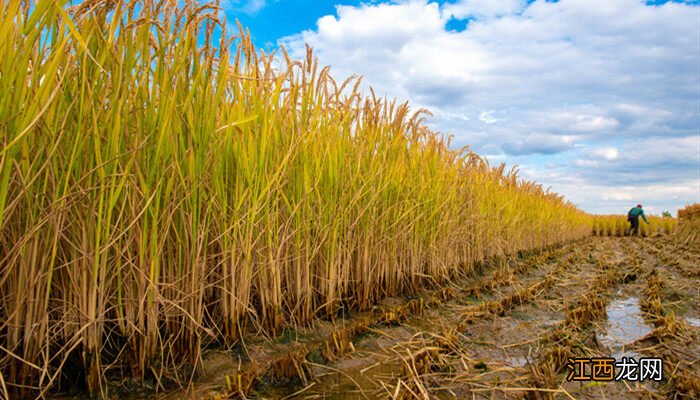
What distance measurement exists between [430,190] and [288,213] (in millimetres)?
2120

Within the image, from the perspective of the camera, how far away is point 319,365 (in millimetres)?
2193

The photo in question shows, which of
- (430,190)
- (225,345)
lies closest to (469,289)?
(430,190)

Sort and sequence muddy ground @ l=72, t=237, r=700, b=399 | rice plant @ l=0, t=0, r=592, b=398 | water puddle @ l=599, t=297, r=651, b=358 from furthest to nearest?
water puddle @ l=599, t=297, r=651, b=358
muddy ground @ l=72, t=237, r=700, b=399
rice plant @ l=0, t=0, r=592, b=398

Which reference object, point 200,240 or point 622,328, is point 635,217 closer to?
point 622,328

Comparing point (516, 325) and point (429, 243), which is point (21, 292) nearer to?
point (516, 325)

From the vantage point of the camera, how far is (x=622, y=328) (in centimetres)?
312

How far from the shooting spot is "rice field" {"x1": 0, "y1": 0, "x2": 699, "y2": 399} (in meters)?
1.62

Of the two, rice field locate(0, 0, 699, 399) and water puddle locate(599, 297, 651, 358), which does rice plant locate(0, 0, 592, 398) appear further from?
water puddle locate(599, 297, 651, 358)

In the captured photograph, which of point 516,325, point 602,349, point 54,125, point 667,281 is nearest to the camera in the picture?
point 54,125

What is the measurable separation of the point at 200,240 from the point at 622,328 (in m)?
3.14

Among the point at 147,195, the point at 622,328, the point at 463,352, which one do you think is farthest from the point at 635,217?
the point at 147,195

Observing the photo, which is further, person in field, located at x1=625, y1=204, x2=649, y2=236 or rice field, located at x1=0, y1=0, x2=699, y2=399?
person in field, located at x1=625, y1=204, x2=649, y2=236

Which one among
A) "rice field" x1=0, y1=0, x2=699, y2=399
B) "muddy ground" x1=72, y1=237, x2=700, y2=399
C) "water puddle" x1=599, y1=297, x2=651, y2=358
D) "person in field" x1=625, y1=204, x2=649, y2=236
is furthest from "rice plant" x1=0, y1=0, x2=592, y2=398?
"person in field" x1=625, y1=204, x2=649, y2=236

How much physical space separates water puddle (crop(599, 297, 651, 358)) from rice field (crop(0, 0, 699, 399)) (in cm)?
12
